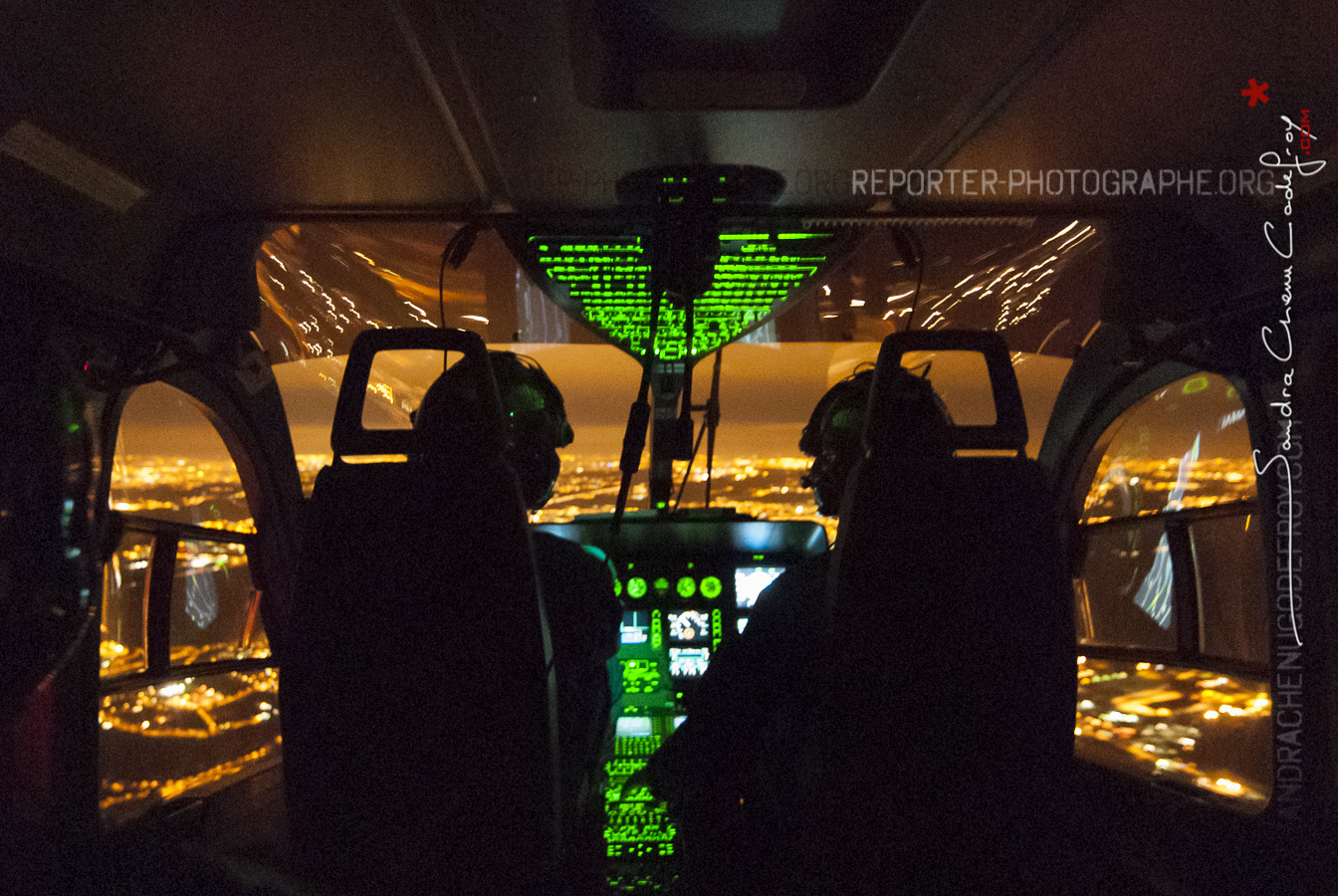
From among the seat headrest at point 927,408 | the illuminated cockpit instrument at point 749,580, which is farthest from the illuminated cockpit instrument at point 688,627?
the seat headrest at point 927,408

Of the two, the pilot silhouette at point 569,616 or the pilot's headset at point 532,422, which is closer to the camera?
the pilot silhouette at point 569,616

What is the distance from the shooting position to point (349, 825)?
152 cm

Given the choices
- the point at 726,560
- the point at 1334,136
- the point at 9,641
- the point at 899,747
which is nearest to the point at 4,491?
the point at 9,641

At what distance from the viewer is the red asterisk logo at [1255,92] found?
169cm

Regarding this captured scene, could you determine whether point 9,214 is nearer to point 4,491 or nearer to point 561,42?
point 4,491

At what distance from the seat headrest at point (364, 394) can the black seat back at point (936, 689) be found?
773 millimetres

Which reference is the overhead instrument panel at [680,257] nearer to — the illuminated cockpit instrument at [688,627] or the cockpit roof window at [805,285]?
the cockpit roof window at [805,285]

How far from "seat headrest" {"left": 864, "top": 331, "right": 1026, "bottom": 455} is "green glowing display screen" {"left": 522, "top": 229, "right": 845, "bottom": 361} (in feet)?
3.16

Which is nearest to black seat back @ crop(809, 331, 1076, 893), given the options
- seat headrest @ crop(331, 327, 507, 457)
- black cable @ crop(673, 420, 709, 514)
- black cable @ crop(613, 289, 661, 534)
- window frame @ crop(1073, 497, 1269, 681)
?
seat headrest @ crop(331, 327, 507, 457)

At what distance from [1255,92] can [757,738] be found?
2.00 meters

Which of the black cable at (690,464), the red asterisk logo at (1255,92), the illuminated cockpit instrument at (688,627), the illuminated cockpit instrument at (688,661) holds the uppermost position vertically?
the red asterisk logo at (1255,92)

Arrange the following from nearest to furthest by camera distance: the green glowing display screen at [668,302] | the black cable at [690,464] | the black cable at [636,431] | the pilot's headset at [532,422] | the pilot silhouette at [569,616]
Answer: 1. the pilot silhouette at [569,616]
2. the black cable at [636,431]
3. the pilot's headset at [532,422]
4. the green glowing display screen at [668,302]
5. the black cable at [690,464]

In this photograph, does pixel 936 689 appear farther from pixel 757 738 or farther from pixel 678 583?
pixel 678 583

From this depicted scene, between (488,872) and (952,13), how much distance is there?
1.96 meters
